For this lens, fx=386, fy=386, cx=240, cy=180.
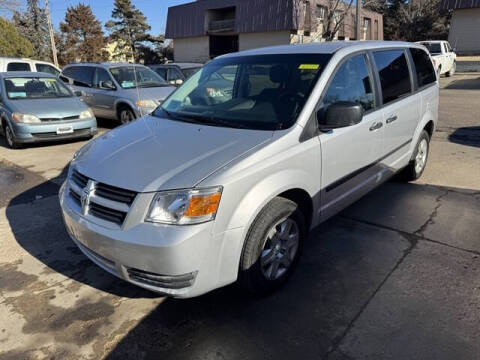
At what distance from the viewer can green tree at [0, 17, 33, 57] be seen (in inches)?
1138

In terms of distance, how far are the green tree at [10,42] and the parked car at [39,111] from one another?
81.9 feet

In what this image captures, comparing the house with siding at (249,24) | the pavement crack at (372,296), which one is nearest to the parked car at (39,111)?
the pavement crack at (372,296)

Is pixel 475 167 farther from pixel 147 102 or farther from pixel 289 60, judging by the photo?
pixel 147 102

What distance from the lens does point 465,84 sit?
59.7ft

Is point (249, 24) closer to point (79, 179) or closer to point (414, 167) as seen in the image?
point (414, 167)

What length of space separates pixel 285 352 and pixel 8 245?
10.0 ft

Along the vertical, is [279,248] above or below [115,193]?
below

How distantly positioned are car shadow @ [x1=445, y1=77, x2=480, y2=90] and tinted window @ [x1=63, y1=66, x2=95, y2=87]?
1490cm

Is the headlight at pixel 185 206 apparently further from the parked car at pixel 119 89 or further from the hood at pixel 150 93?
the hood at pixel 150 93

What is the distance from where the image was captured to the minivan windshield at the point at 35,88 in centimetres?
834

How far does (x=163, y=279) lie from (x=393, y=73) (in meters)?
3.37

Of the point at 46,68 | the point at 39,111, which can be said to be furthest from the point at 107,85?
the point at 46,68

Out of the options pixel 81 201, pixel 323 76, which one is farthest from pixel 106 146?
pixel 323 76

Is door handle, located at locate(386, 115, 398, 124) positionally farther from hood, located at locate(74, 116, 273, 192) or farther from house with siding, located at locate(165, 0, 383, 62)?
house with siding, located at locate(165, 0, 383, 62)
